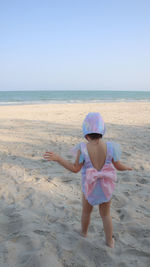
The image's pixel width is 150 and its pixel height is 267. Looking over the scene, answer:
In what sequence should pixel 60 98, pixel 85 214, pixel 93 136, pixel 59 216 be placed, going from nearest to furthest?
pixel 93 136, pixel 85 214, pixel 59 216, pixel 60 98

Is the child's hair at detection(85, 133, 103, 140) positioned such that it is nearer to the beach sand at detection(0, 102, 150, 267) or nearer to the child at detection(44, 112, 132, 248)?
the child at detection(44, 112, 132, 248)

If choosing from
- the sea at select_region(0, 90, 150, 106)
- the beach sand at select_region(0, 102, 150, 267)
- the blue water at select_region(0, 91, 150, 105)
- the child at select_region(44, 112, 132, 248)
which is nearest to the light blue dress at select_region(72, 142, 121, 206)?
the child at select_region(44, 112, 132, 248)

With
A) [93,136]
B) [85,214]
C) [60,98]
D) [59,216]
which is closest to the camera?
[93,136]

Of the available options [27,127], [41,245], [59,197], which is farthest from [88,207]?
[27,127]

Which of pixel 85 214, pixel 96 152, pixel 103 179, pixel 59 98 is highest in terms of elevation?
pixel 59 98

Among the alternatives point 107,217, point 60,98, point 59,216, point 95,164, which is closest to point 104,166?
point 95,164

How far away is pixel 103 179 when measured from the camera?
1.90 m

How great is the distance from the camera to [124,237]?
217cm

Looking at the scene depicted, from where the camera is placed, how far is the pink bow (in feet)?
6.15

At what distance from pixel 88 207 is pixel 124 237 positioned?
518 millimetres

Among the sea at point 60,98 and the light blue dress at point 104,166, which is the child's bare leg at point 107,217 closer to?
the light blue dress at point 104,166

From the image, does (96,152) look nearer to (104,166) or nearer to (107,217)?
(104,166)

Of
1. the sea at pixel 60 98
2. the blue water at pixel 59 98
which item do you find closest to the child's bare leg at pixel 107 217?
the sea at pixel 60 98

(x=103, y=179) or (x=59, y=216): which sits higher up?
(x=103, y=179)
